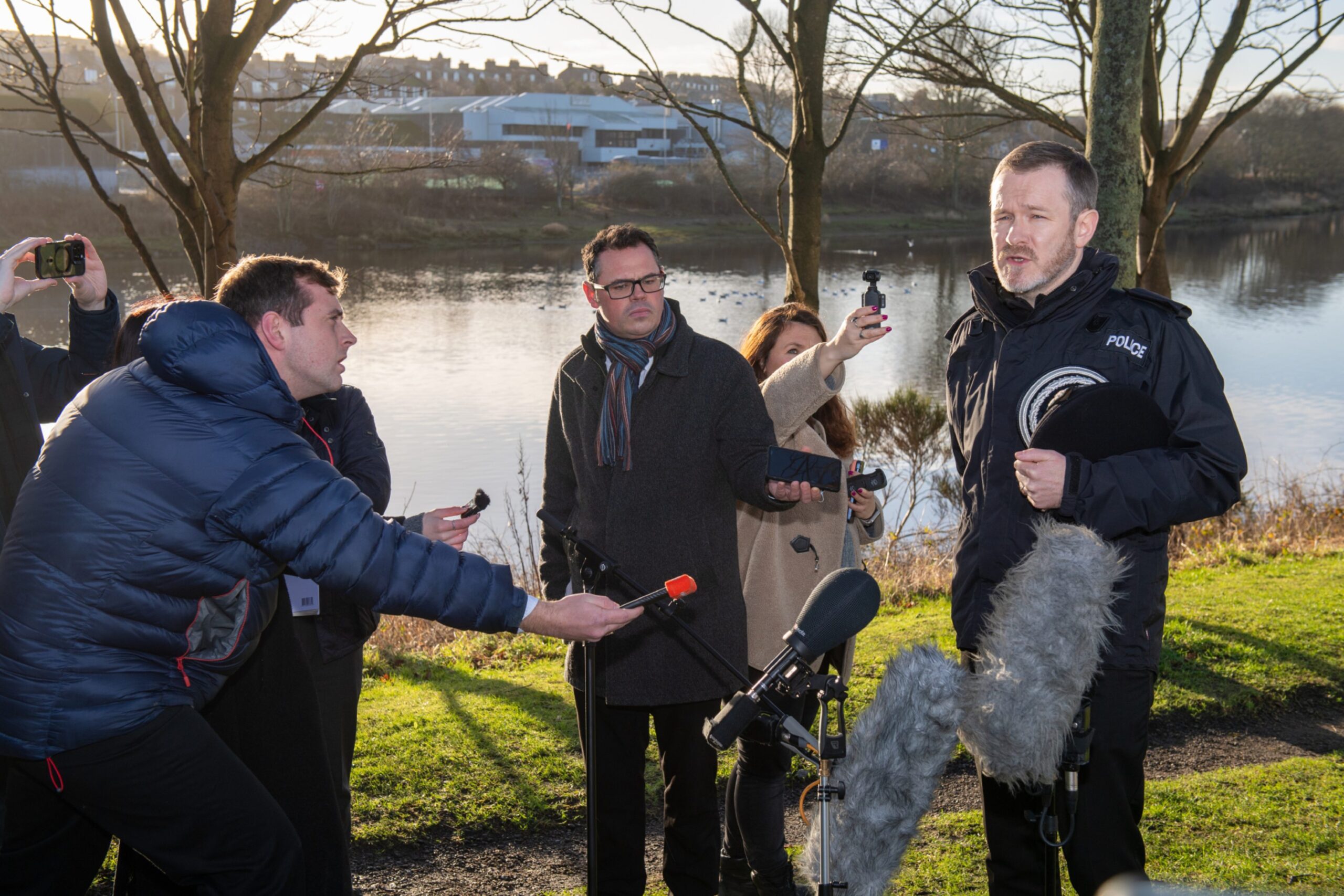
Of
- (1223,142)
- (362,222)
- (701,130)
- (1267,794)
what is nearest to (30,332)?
(701,130)

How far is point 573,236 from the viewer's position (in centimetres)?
3825

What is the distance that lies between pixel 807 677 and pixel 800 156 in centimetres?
527

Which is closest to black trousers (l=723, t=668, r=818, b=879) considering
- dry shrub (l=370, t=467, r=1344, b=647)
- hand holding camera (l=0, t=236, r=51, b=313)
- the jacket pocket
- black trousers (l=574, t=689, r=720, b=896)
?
black trousers (l=574, t=689, r=720, b=896)

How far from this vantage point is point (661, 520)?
128 inches

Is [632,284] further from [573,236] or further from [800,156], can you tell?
[573,236]

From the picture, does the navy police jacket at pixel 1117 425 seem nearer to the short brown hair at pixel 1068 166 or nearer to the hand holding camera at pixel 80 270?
the short brown hair at pixel 1068 166

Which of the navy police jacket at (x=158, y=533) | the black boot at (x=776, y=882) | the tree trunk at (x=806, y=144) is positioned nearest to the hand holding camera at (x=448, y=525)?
the navy police jacket at (x=158, y=533)

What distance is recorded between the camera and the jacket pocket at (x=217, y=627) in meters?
2.39

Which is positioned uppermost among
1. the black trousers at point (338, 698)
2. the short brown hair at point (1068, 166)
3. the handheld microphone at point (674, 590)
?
the short brown hair at point (1068, 166)

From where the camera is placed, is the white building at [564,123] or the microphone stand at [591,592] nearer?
the microphone stand at [591,592]

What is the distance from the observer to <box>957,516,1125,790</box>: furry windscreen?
233cm

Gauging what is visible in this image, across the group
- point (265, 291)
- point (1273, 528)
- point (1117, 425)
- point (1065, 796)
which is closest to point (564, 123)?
point (1273, 528)

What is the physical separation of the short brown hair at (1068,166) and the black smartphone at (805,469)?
0.87m

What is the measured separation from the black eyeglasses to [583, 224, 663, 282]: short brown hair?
0.07 metres
